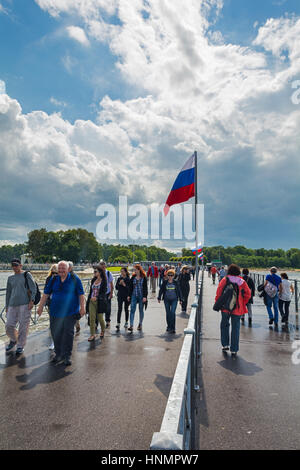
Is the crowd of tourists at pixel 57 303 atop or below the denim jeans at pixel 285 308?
atop

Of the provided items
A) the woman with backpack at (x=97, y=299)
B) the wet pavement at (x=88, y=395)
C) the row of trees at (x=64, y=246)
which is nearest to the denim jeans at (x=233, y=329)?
the wet pavement at (x=88, y=395)

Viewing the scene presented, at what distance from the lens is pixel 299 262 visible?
18288cm

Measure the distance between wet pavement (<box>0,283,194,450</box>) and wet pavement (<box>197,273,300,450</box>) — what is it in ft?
2.08

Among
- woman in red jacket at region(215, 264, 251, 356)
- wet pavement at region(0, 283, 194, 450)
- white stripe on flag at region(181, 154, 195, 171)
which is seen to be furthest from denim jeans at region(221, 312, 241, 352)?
white stripe on flag at region(181, 154, 195, 171)

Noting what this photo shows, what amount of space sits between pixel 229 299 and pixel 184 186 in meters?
4.68

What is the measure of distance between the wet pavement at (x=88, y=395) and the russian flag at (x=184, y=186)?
4715 millimetres

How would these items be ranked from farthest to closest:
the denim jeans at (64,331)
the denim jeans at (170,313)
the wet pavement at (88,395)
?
the denim jeans at (170,313), the denim jeans at (64,331), the wet pavement at (88,395)

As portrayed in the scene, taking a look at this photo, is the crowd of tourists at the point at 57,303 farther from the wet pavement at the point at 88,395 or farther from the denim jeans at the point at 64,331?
the wet pavement at the point at 88,395

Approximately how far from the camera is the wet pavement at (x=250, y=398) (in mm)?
3389

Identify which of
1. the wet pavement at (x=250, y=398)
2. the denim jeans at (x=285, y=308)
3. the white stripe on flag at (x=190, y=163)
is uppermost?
the white stripe on flag at (x=190, y=163)

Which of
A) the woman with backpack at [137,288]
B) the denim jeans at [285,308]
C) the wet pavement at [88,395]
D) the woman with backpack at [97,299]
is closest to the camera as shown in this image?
the wet pavement at [88,395]

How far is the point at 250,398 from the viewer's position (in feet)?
14.7

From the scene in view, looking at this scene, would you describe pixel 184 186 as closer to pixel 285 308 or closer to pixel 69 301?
pixel 285 308
